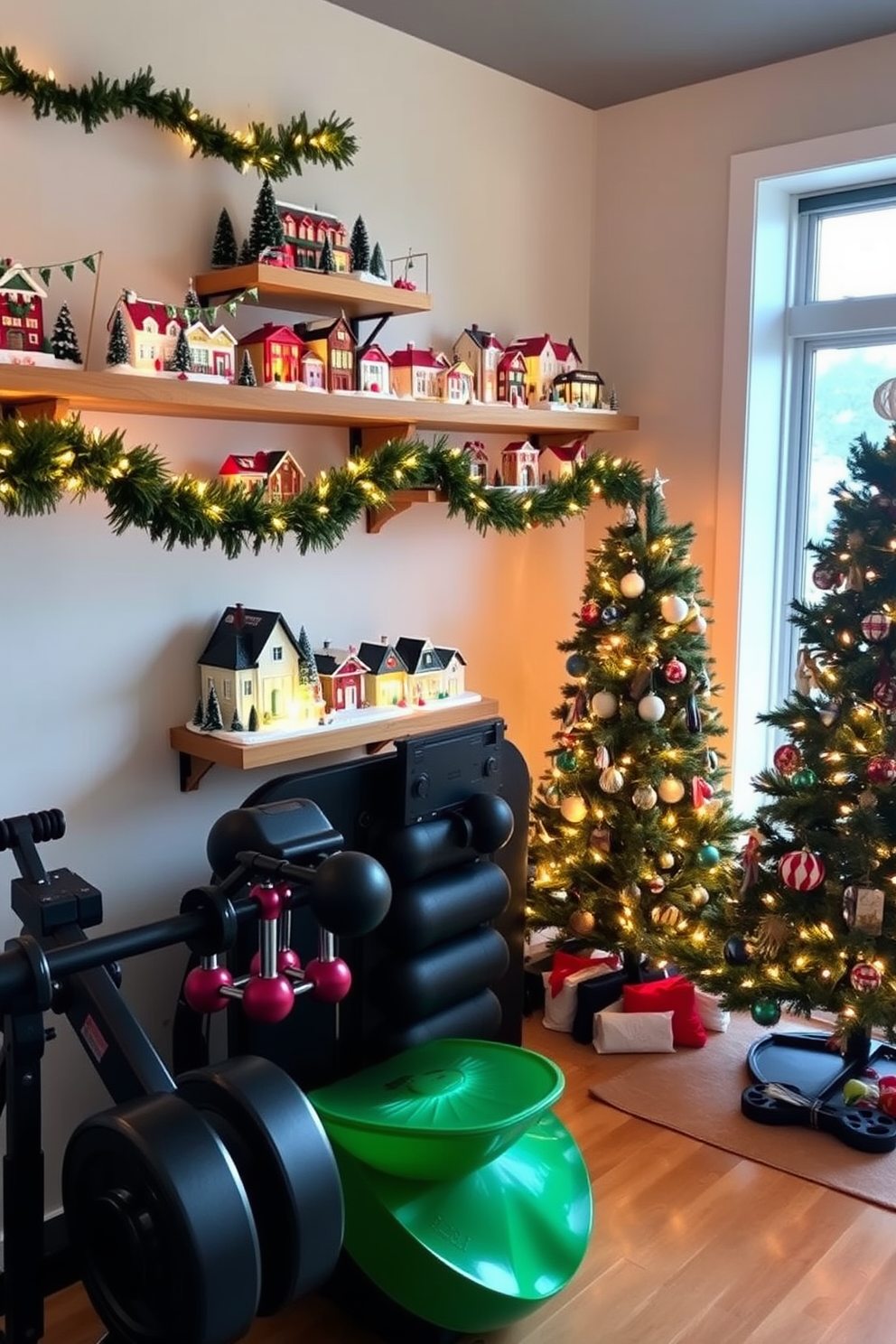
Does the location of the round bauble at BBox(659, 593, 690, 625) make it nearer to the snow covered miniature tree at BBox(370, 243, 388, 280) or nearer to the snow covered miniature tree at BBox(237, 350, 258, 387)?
the snow covered miniature tree at BBox(370, 243, 388, 280)

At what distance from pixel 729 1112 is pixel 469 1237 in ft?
3.26

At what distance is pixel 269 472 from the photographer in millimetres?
2535

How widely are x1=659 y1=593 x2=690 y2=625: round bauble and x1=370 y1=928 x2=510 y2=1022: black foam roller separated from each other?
3.08ft

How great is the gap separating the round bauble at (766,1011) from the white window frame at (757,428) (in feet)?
2.31

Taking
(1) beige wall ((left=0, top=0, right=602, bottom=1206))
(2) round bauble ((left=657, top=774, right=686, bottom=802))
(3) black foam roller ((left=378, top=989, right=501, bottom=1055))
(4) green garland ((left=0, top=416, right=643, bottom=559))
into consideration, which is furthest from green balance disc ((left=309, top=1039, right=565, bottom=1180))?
(4) green garland ((left=0, top=416, right=643, bottom=559))

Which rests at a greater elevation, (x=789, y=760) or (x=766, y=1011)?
(x=789, y=760)

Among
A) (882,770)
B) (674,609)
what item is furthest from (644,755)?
(882,770)

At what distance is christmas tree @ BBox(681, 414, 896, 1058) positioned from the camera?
2748 mm

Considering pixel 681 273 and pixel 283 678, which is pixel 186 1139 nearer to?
pixel 283 678

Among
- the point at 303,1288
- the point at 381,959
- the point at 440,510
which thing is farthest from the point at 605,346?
the point at 303,1288

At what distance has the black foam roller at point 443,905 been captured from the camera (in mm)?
2422

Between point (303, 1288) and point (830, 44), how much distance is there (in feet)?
9.78

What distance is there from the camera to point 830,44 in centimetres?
297

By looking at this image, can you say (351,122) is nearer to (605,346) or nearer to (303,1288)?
(605,346)
